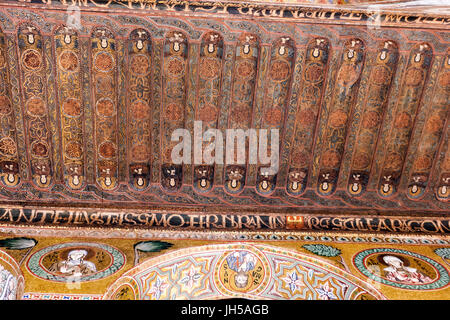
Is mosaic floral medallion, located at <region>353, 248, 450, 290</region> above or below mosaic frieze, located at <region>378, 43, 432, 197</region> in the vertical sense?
below

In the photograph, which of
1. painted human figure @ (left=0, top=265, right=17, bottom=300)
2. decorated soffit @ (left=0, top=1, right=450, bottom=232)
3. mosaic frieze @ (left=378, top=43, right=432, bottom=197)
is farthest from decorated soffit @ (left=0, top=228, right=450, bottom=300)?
mosaic frieze @ (left=378, top=43, right=432, bottom=197)

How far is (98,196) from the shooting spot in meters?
7.72

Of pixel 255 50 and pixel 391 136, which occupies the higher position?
pixel 255 50

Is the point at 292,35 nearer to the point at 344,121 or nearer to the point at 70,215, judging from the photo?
the point at 344,121

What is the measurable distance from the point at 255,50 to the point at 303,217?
2.93 meters

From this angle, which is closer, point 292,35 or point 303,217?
point 292,35

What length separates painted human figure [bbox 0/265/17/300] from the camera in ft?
19.2

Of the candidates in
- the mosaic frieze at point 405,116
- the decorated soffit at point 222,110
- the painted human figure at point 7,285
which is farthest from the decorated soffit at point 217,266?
the mosaic frieze at point 405,116

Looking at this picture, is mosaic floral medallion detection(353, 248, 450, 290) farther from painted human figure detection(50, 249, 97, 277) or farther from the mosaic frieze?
painted human figure detection(50, 249, 97, 277)

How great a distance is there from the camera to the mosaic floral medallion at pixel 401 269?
6.45 metres

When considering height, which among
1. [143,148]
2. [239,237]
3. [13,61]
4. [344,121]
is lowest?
[239,237]

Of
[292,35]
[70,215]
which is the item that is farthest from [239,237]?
[292,35]

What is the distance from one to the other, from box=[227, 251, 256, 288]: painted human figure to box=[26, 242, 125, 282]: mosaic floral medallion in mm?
1645

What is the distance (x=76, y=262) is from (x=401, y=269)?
188 inches
